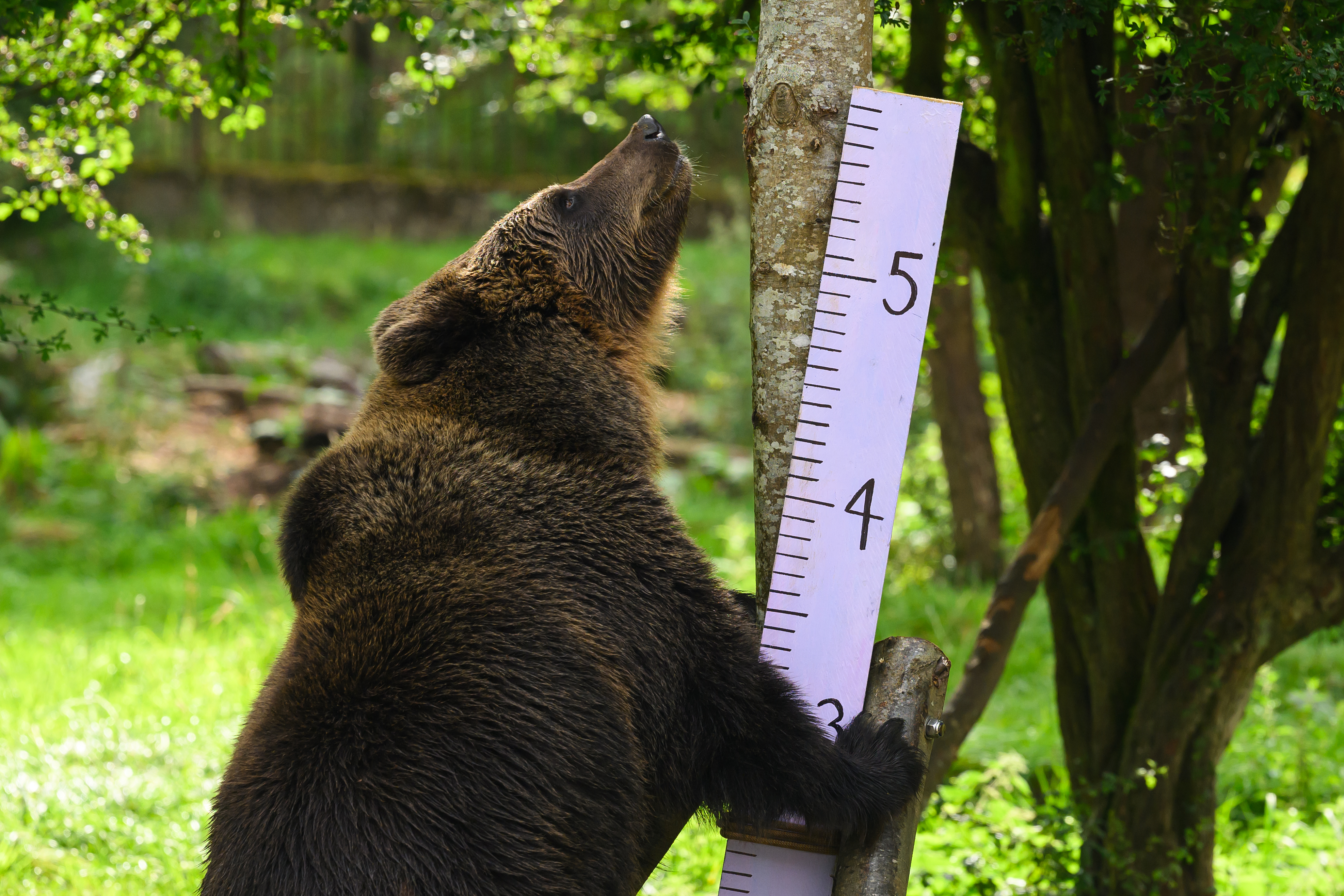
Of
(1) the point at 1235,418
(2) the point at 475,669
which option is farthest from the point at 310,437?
(2) the point at 475,669

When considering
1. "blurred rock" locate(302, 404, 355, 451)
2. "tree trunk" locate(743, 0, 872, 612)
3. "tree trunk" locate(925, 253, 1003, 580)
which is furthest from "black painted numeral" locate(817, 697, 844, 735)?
"blurred rock" locate(302, 404, 355, 451)

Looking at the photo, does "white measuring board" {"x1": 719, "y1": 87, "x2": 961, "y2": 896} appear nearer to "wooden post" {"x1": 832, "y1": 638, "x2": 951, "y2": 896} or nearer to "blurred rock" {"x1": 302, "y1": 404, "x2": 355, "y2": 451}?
"wooden post" {"x1": 832, "y1": 638, "x2": 951, "y2": 896}

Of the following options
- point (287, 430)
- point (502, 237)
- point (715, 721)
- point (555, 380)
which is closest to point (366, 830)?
point (715, 721)

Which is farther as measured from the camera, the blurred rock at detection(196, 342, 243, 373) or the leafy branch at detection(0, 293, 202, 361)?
the blurred rock at detection(196, 342, 243, 373)

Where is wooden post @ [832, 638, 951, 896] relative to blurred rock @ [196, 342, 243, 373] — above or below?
below

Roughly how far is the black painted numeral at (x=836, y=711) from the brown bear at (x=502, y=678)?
3 centimetres

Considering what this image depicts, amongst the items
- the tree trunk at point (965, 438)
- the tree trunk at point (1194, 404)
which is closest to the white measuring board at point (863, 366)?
the tree trunk at point (1194, 404)

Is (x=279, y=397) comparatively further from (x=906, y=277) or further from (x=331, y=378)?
(x=906, y=277)

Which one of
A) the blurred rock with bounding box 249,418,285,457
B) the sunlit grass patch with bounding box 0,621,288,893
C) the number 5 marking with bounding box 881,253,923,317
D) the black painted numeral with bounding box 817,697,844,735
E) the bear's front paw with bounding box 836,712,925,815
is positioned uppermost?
the blurred rock with bounding box 249,418,285,457

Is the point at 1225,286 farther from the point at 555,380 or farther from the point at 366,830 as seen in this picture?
the point at 366,830

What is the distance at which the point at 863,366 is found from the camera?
2.29 metres

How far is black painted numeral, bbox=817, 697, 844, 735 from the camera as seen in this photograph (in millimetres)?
2336

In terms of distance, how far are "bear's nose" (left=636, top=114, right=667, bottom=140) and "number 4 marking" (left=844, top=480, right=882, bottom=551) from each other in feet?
3.84

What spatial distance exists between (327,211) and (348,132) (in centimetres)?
118
